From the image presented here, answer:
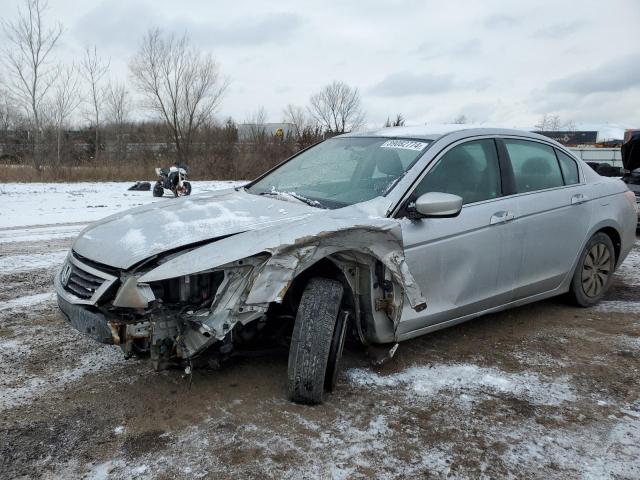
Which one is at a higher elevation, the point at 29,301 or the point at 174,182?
the point at 174,182

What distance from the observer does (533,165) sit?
417 cm

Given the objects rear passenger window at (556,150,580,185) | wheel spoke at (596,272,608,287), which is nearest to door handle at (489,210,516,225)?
rear passenger window at (556,150,580,185)

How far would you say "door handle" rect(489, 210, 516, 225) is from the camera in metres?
3.61

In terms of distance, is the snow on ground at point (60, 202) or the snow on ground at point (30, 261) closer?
the snow on ground at point (30, 261)

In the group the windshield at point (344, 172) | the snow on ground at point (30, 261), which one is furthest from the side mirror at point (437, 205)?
the snow on ground at point (30, 261)

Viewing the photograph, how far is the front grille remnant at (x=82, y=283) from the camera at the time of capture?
2744mm

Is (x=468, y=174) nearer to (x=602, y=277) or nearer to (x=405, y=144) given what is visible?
(x=405, y=144)

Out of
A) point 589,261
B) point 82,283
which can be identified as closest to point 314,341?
point 82,283

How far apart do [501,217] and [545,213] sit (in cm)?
56

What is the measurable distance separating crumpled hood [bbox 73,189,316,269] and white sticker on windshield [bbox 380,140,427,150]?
0.93m

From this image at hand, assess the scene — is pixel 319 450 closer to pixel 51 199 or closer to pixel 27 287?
pixel 27 287

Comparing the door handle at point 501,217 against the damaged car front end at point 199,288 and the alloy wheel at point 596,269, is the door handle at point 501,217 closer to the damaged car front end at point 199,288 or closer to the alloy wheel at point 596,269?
the damaged car front end at point 199,288

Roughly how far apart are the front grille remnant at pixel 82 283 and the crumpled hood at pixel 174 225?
10 centimetres

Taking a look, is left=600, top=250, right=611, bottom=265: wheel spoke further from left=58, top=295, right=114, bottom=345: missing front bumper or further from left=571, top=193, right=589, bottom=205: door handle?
left=58, top=295, right=114, bottom=345: missing front bumper
